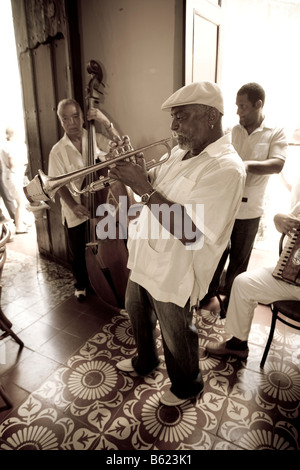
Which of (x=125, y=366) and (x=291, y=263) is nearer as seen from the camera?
(x=291, y=263)

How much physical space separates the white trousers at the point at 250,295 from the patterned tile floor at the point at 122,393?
0.33 meters

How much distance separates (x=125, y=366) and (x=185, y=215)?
1351 mm

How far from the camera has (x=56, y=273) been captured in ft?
12.0

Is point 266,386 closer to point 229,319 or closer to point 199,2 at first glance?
point 229,319

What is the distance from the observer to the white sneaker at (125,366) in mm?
2198

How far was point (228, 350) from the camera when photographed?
2309 mm

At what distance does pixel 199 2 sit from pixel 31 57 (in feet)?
6.20

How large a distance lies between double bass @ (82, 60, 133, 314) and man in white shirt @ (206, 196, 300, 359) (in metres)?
0.88

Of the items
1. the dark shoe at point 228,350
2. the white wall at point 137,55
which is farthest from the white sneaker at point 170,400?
the white wall at point 137,55

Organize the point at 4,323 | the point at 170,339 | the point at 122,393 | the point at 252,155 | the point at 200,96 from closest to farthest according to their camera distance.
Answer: the point at 200,96
the point at 170,339
the point at 122,393
the point at 4,323
the point at 252,155

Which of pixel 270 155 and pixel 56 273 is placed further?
pixel 56 273

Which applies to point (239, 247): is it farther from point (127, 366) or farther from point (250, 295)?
point (127, 366)

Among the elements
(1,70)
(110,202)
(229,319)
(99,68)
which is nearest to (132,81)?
(99,68)

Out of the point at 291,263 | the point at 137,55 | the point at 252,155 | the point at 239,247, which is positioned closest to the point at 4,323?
the point at 239,247
